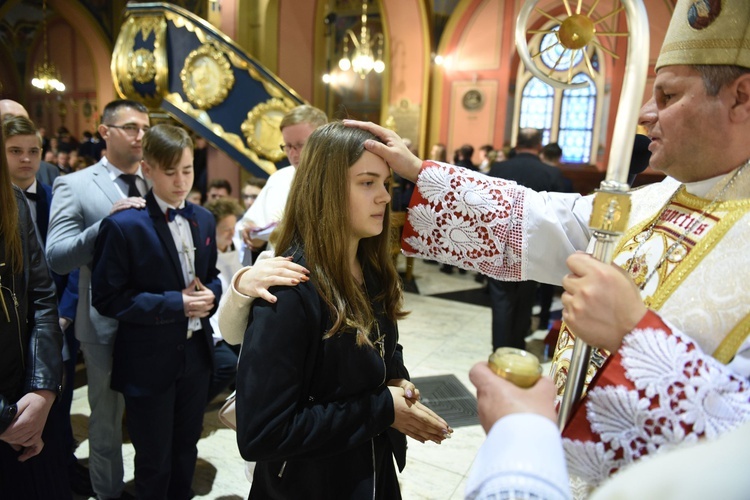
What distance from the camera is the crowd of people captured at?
82 cm

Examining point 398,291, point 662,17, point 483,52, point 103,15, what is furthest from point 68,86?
point 398,291

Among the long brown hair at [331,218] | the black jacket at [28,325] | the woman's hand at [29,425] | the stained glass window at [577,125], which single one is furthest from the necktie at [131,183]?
the stained glass window at [577,125]

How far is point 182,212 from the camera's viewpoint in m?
2.35

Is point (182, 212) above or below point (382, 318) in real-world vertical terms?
above

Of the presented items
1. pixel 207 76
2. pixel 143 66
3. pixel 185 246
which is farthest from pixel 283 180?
pixel 143 66

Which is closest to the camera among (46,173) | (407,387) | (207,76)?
(407,387)

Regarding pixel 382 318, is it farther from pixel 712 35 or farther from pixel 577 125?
pixel 577 125

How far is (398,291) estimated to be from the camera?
60.7 inches

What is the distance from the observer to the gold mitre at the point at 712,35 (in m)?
0.96

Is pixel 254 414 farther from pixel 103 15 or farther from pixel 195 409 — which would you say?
pixel 103 15

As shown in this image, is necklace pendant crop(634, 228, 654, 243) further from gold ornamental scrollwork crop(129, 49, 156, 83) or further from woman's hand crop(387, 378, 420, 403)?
gold ornamental scrollwork crop(129, 49, 156, 83)

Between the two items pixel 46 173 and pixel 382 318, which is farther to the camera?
pixel 46 173

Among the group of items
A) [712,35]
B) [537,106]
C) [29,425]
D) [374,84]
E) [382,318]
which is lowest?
[29,425]

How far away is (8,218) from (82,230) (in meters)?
0.97
